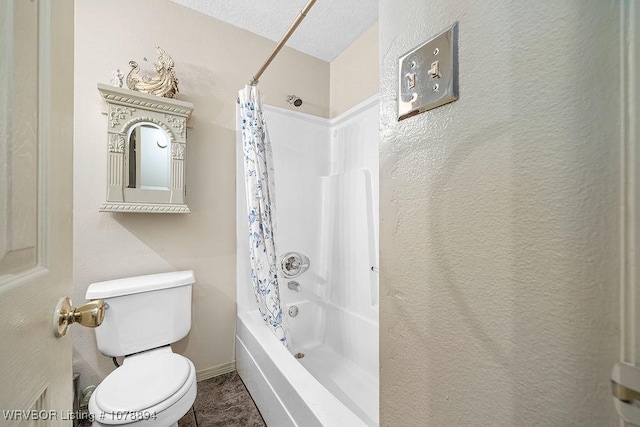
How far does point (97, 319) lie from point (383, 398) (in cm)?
62

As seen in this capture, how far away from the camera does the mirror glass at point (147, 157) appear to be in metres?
1.40

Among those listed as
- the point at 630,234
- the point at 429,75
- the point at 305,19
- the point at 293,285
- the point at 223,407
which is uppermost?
the point at 305,19

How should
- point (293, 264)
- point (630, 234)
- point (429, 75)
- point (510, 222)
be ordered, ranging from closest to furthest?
point (630, 234) < point (510, 222) < point (429, 75) < point (293, 264)

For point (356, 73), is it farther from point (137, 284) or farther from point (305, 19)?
point (137, 284)

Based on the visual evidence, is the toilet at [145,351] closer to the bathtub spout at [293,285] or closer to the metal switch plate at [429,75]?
the bathtub spout at [293,285]

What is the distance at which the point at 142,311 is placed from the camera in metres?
1.33

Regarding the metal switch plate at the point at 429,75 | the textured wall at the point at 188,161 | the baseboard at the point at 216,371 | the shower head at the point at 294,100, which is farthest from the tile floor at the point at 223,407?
the shower head at the point at 294,100

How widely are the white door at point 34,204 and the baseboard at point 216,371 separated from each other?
1259 mm

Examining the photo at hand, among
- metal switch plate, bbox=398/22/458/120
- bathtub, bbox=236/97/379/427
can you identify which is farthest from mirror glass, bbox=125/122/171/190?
metal switch plate, bbox=398/22/458/120

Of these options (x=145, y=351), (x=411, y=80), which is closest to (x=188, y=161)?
(x=145, y=351)

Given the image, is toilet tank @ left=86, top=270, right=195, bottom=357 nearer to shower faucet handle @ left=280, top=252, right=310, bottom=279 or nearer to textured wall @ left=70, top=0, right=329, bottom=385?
textured wall @ left=70, top=0, right=329, bottom=385

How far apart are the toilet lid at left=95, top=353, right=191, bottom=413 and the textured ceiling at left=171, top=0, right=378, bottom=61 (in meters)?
2.05

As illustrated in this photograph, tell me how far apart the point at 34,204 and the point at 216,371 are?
1.66 m

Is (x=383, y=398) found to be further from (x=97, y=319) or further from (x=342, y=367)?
(x=342, y=367)
